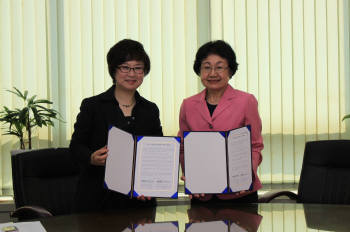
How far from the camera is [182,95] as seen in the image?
14.7 feet

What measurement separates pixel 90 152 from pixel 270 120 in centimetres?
268

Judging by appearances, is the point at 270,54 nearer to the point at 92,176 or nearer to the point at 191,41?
the point at 191,41

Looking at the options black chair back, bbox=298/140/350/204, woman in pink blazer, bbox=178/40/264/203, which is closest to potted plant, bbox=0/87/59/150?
woman in pink blazer, bbox=178/40/264/203

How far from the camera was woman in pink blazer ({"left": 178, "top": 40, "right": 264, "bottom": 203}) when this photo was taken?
2.32 metres

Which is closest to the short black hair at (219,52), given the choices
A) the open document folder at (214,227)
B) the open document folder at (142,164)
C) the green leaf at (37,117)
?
the open document folder at (142,164)

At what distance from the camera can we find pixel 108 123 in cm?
225

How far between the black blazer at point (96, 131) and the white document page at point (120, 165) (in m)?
0.21

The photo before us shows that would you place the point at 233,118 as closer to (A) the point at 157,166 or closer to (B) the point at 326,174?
(A) the point at 157,166

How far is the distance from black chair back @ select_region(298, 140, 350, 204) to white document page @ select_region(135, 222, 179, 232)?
125cm

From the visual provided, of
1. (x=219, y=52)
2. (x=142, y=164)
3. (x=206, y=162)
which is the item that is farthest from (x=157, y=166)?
(x=219, y=52)

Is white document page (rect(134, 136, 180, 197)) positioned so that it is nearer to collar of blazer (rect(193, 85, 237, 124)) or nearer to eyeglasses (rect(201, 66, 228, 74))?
collar of blazer (rect(193, 85, 237, 124))

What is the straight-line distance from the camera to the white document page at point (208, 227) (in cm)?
166

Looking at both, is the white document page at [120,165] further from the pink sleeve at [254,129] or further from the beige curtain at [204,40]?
the beige curtain at [204,40]

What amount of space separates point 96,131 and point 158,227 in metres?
0.72
